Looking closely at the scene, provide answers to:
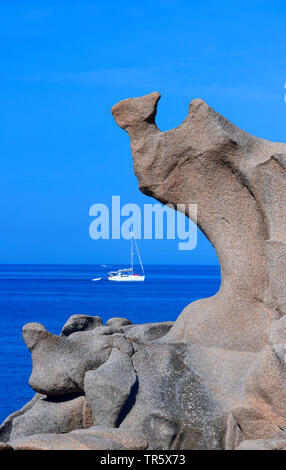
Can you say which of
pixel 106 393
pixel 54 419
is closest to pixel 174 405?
pixel 106 393

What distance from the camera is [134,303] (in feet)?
131

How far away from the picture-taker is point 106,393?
7.12m

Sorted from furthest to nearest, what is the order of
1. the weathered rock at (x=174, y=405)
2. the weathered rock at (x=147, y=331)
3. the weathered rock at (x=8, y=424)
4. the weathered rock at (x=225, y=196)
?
the weathered rock at (x=147, y=331), the weathered rock at (x=8, y=424), the weathered rock at (x=225, y=196), the weathered rock at (x=174, y=405)

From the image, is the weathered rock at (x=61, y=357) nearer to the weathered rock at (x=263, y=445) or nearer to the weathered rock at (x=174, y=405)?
the weathered rock at (x=174, y=405)

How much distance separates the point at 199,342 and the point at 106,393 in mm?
1250

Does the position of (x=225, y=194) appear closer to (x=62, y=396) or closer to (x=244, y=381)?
(x=244, y=381)

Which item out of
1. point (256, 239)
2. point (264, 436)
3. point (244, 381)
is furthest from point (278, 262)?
point (264, 436)

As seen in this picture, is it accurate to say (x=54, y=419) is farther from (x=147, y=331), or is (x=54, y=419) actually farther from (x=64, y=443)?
(x=147, y=331)

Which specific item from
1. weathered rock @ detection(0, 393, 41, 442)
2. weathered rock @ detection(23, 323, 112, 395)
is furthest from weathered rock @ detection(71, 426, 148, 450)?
weathered rock @ detection(0, 393, 41, 442)

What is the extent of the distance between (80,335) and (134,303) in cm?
3224

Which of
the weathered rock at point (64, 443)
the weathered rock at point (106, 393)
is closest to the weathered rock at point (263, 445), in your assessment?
the weathered rock at point (64, 443)

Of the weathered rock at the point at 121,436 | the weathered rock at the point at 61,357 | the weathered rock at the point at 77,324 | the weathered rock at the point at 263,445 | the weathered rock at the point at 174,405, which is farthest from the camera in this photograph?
the weathered rock at the point at 77,324

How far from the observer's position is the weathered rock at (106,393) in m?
7.10
